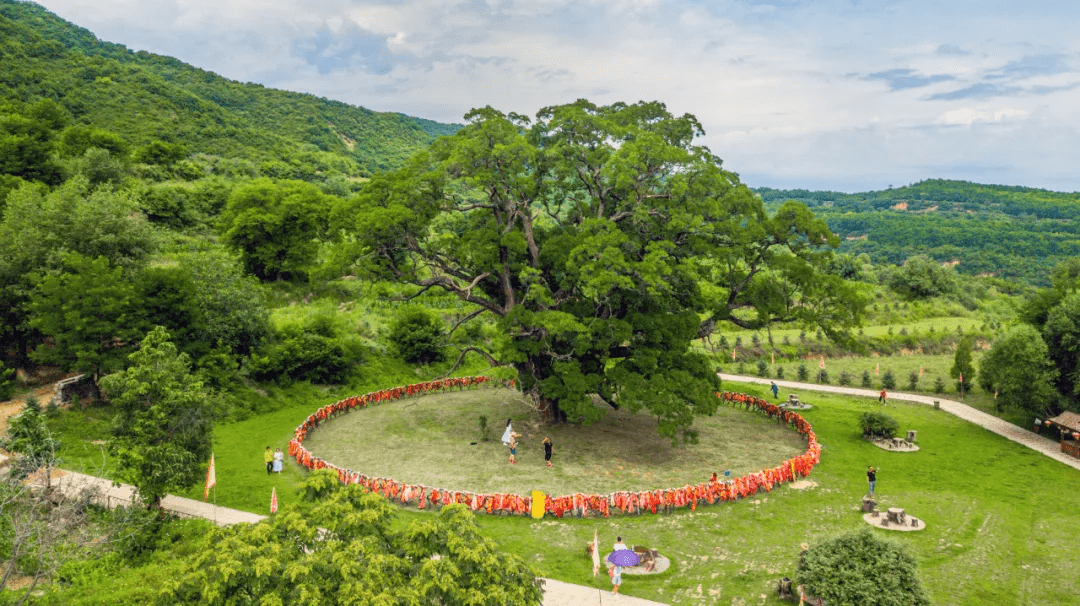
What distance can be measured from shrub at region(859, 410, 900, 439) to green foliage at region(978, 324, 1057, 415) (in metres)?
6.11

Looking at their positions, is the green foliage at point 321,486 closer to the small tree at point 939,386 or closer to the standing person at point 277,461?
the standing person at point 277,461

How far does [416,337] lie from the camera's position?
40500mm

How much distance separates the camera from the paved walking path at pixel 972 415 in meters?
27.2

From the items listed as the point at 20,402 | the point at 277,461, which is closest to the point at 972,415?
the point at 277,461

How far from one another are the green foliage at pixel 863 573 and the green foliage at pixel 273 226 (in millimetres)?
38535

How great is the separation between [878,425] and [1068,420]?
7496 millimetres

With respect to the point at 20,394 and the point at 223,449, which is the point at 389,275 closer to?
the point at 223,449

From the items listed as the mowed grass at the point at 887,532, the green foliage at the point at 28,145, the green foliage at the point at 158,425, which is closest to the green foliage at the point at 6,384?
the green foliage at the point at 158,425

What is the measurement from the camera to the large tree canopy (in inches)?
1013

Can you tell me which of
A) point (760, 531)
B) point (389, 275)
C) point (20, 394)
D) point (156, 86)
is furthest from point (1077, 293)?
point (156, 86)

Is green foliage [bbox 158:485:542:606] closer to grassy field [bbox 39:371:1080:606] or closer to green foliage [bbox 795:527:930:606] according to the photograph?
grassy field [bbox 39:371:1080:606]

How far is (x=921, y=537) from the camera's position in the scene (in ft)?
61.1

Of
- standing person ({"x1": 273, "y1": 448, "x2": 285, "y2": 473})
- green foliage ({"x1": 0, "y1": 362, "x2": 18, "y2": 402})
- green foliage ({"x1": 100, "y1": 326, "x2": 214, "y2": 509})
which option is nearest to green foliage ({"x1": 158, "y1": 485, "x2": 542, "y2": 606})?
green foliage ({"x1": 100, "y1": 326, "x2": 214, "y2": 509})

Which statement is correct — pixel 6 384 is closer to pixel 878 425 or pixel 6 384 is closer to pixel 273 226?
pixel 273 226
